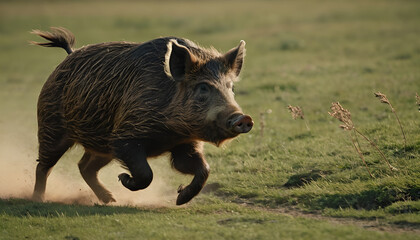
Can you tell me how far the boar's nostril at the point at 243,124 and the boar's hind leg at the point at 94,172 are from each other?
2.49 m

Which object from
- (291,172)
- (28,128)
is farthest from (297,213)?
(28,128)

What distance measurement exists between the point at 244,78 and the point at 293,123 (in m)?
4.76

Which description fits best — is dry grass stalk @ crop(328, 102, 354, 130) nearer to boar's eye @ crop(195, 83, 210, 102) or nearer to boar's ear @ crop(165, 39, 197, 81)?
boar's eye @ crop(195, 83, 210, 102)

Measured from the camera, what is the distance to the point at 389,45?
1755 centimetres

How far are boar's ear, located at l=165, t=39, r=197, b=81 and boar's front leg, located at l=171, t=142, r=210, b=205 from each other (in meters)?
0.91

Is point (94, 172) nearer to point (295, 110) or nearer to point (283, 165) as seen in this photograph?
point (283, 165)

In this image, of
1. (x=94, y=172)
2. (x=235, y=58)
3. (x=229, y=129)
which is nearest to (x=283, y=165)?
(x=235, y=58)

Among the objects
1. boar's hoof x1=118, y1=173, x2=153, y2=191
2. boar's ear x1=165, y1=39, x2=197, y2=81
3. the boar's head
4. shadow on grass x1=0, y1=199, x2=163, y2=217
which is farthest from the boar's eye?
shadow on grass x1=0, y1=199, x2=163, y2=217

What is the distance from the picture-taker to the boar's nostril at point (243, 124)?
5906 millimetres

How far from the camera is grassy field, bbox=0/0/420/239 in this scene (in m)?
5.90

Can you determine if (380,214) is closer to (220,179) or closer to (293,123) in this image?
(220,179)

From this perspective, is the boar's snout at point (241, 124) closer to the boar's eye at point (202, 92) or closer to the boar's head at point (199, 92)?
the boar's head at point (199, 92)

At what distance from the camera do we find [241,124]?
5.95m

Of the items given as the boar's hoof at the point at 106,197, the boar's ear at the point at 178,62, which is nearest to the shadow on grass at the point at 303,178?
the boar's ear at the point at 178,62
